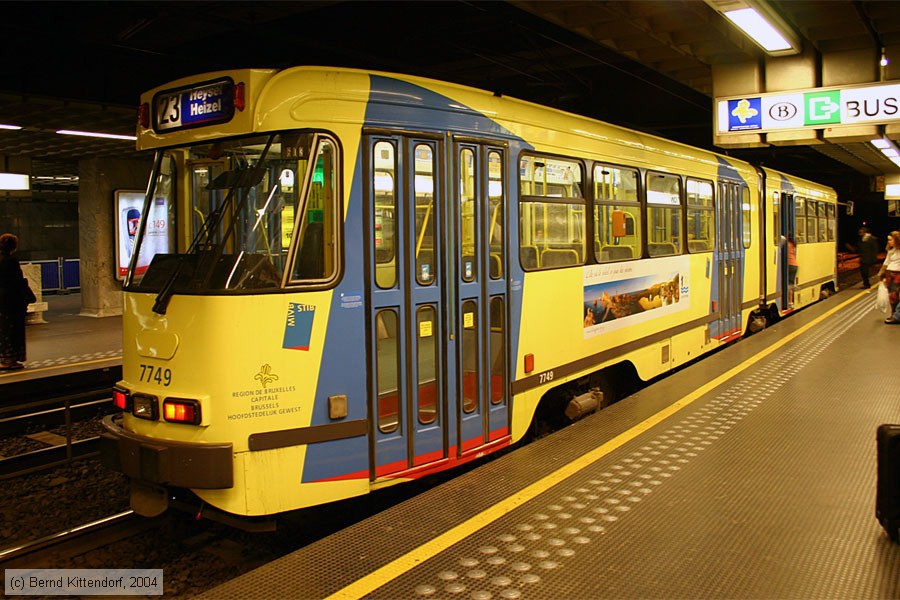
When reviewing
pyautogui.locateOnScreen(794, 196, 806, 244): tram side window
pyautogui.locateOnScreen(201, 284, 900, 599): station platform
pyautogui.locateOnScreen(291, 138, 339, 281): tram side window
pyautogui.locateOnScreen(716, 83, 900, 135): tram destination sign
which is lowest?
pyautogui.locateOnScreen(201, 284, 900, 599): station platform

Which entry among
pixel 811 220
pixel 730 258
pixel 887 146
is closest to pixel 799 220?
pixel 811 220

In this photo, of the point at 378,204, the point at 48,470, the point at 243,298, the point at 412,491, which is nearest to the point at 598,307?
the point at 412,491

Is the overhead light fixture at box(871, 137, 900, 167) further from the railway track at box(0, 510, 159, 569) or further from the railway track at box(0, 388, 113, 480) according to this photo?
the railway track at box(0, 388, 113, 480)

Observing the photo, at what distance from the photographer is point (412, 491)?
251 inches

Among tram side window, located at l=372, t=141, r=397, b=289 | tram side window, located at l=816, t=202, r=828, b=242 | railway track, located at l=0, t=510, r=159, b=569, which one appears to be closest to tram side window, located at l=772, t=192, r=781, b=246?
tram side window, located at l=816, t=202, r=828, b=242

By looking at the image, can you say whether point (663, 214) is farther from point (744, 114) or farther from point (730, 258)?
point (730, 258)

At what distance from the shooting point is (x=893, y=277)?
474 inches

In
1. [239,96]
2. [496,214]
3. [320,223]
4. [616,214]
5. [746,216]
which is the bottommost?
[320,223]

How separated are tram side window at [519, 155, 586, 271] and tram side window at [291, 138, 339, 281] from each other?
76.4 inches

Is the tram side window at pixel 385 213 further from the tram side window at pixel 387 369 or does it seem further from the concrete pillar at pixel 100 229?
the concrete pillar at pixel 100 229

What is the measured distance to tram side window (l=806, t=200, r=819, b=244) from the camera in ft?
55.6

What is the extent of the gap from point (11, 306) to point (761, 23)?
32.1ft

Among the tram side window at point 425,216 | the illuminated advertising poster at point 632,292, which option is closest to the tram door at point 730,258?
the illuminated advertising poster at point 632,292

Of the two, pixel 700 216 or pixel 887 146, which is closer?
pixel 700 216
